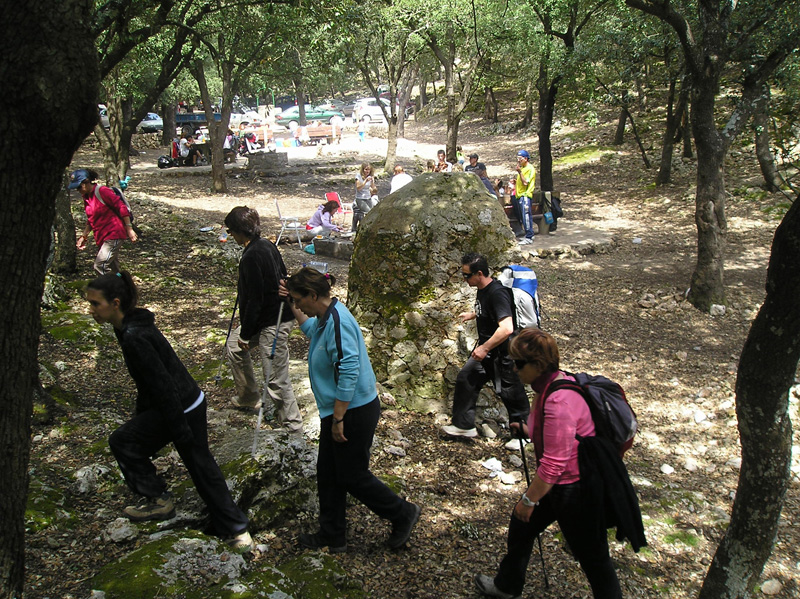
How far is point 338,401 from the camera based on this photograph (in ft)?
10.7

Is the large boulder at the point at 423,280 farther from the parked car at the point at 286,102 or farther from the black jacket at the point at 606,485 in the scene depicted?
the parked car at the point at 286,102

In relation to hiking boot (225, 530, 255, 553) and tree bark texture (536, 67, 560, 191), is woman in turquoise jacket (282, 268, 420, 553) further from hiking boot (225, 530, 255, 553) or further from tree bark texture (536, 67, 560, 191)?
tree bark texture (536, 67, 560, 191)

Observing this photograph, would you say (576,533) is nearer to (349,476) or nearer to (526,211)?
(349,476)

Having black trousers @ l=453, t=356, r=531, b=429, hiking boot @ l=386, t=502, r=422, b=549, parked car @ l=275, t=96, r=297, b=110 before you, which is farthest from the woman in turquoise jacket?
parked car @ l=275, t=96, r=297, b=110

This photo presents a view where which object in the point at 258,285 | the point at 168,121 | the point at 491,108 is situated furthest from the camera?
the point at 491,108

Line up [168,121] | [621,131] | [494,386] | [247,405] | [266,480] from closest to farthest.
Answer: [266,480], [494,386], [247,405], [621,131], [168,121]

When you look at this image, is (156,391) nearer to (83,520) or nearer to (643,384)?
(83,520)

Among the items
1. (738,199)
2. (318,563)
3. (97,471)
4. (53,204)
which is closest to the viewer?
(53,204)

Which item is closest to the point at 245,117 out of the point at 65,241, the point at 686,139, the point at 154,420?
→ the point at 686,139

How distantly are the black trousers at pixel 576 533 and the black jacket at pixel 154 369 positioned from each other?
177 cm

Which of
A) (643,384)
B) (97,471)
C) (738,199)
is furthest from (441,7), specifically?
(97,471)

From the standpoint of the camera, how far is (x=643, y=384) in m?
7.07

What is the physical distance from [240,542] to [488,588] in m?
1.36

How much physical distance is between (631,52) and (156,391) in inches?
591
